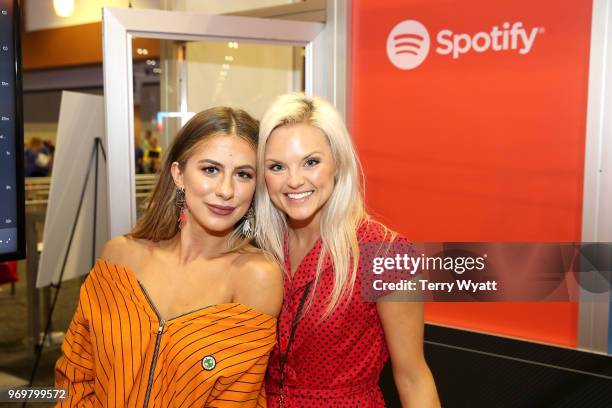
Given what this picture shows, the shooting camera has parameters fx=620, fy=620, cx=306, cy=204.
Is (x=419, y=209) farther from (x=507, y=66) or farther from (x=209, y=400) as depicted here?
(x=209, y=400)

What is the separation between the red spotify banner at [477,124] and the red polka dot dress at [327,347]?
1108 millimetres

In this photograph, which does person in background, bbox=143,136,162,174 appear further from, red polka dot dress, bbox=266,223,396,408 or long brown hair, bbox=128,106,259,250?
red polka dot dress, bbox=266,223,396,408

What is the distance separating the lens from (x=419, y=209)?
289cm

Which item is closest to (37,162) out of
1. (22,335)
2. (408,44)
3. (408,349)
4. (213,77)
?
(22,335)

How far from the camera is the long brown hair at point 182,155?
1646 mm

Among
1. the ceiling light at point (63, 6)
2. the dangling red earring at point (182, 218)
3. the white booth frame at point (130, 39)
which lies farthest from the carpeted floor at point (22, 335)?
the ceiling light at point (63, 6)

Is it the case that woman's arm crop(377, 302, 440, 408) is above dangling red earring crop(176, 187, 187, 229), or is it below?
below

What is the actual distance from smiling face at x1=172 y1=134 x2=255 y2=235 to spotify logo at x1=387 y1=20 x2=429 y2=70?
4.78 ft

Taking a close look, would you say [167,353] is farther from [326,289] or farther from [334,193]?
[334,193]

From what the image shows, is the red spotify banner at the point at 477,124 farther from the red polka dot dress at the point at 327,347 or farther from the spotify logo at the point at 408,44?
the red polka dot dress at the point at 327,347

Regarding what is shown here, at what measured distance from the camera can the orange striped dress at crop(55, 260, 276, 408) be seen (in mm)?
1513

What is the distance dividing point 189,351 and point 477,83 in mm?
1776

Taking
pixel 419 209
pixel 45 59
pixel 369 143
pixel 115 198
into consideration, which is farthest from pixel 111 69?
pixel 45 59

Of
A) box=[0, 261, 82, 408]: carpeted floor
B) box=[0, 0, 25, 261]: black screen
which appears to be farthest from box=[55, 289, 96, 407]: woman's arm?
box=[0, 261, 82, 408]: carpeted floor
